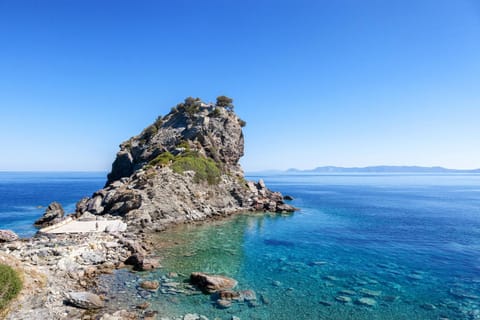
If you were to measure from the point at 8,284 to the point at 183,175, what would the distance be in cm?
4231

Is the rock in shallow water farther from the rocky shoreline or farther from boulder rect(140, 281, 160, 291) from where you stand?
boulder rect(140, 281, 160, 291)

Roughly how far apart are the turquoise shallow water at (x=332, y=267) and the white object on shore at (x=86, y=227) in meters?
6.75

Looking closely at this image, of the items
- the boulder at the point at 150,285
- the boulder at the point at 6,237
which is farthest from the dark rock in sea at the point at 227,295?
the boulder at the point at 6,237

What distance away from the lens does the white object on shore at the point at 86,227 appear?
3751cm

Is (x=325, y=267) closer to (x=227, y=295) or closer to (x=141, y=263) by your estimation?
(x=227, y=295)

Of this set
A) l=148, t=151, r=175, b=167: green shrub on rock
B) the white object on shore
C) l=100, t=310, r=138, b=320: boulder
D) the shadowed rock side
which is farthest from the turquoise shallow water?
l=148, t=151, r=175, b=167: green shrub on rock

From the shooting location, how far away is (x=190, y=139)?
7788 centimetres

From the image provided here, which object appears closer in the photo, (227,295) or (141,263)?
(227,295)

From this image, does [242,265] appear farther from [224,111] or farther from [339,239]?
[224,111]

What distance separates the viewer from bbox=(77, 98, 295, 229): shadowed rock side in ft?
165

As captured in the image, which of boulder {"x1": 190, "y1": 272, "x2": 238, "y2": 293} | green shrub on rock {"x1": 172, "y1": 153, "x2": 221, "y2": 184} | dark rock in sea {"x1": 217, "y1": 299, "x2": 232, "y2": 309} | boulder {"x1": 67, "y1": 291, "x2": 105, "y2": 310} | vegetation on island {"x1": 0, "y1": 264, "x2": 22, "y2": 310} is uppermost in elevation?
green shrub on rock {"x1": 172, "y1": 153, "x2": 221, "y2": 184}

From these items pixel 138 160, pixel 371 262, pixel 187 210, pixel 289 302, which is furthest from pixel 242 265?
pixel 138 160

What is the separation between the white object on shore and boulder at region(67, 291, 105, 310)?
20038mm

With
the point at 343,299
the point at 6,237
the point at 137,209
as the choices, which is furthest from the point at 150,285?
the point at 137,209
